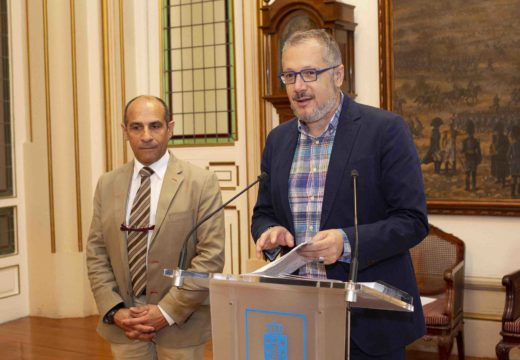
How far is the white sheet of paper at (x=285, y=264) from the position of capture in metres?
1.88

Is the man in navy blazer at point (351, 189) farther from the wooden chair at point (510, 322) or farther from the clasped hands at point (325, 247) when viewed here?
the wooden chair at point (510, 322)

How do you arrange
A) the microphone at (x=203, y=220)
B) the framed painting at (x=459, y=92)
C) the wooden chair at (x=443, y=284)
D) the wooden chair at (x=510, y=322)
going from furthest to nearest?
1. the framed painting at (x=459, y=92)
2. the wooden chair at (x=443, y=284)
3. the wooden chair at (x=510, y=322)
4. the microphone at (x=203, y=220)

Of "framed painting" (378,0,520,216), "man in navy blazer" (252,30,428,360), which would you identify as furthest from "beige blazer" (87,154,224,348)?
"framed painting" (378,0,520,216)

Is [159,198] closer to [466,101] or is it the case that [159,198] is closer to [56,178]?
[466,101]

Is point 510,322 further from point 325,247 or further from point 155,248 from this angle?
point 325,247

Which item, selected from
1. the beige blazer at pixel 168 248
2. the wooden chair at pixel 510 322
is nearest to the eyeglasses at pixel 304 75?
the beige blazer at pixel 168 248

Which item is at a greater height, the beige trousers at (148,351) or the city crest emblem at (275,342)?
the city crest emblem at (275,342)

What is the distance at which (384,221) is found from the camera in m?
2.06

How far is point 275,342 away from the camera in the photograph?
1.85 meters

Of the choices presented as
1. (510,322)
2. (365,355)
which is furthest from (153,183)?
(510,322)

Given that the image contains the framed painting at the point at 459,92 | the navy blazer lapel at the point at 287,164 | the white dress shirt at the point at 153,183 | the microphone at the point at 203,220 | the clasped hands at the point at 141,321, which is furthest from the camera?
the framed painting at the point at 459,92

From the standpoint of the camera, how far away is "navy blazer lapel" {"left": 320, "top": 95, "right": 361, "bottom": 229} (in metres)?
2.12

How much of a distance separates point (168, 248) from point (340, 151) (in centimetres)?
92

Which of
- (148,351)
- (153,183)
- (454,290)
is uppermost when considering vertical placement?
(153,183)
